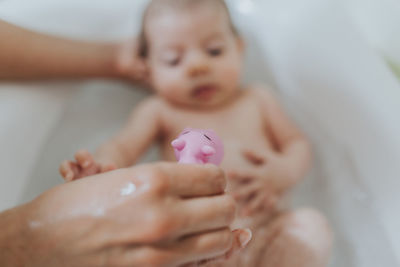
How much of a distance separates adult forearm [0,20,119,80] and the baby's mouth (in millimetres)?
261

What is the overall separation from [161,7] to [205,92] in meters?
0.20

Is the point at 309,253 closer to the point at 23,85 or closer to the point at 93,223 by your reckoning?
the point at 93,223

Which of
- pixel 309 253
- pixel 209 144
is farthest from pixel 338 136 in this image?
pixel 209 144

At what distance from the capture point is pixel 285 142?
991 mm

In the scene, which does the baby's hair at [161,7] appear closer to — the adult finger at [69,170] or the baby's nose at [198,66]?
the baby's nose at [198,66]

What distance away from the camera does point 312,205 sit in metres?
1.00

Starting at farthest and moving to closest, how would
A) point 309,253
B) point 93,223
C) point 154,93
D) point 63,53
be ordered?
1. point 154,93
2. point 63,53
3. point 309,253
4. point 93,223

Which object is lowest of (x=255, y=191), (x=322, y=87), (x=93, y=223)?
(x=93, y=223)

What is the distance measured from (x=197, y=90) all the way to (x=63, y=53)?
33 cm

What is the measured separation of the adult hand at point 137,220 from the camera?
43 cm

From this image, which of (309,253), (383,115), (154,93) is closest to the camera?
(309,253)

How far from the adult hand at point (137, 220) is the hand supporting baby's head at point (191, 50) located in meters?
0.45

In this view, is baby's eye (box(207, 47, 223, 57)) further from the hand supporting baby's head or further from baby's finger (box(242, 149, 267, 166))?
baby's finger (box(242, 149, 267, 166))

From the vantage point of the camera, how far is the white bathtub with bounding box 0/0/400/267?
2.73 ft
